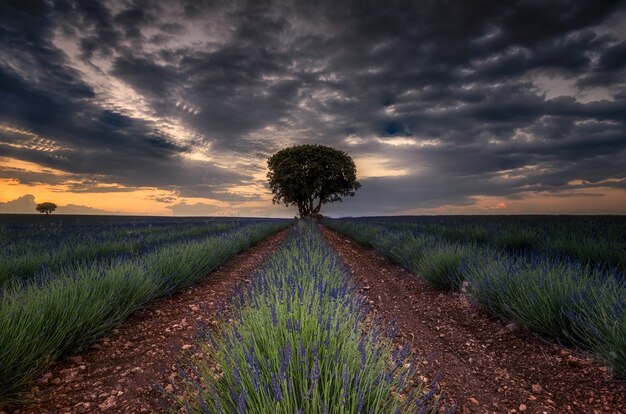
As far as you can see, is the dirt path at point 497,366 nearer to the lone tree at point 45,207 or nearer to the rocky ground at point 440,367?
the rocky ground at point 440,367

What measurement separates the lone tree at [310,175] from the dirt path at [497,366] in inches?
1088

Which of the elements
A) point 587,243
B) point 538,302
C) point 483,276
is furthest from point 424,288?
point 587,243

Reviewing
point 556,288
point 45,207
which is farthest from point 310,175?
point 45,207

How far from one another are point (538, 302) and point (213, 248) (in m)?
6.84

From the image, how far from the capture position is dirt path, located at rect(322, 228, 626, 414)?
8.60ft

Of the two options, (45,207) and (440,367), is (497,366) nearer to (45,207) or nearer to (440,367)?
(440,367)

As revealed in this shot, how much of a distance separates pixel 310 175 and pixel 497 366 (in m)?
30.3

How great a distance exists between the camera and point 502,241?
8.68 metres

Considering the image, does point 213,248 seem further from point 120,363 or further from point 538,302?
point 538,302

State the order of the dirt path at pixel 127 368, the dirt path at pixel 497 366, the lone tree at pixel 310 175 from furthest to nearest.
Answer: the lone tree at pixel 310 175 < the dirt path at pixel 497 366 < the dirt path at pixel 127 368

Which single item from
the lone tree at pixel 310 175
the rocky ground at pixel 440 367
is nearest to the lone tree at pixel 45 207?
the lone tree at pixel 310 175

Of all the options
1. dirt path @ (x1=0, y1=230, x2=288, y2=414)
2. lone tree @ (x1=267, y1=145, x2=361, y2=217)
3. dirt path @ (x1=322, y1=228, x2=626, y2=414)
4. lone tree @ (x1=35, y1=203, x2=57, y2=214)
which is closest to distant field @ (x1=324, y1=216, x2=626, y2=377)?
dirt path @ (x1=322, y1=228, x2=626, y2=414)

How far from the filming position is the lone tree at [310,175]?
32656mm

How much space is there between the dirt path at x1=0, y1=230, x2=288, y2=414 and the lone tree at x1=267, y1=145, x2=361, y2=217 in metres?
27.6
